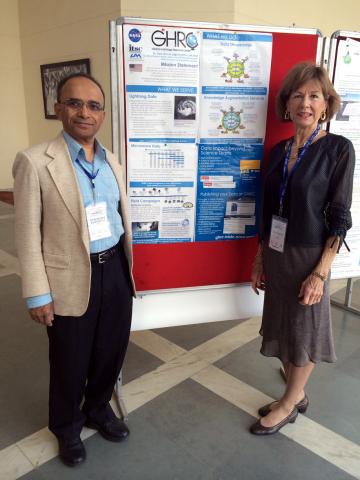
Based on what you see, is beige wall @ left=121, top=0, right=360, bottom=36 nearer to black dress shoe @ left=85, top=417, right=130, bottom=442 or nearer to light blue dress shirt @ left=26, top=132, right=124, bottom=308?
light blue dress shirt @ left=26, top=132, right=124, bottom=308

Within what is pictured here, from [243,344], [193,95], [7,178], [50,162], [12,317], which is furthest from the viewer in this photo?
[7,178]

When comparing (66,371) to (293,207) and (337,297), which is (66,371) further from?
(337,297)

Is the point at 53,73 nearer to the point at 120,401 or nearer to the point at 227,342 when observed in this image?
the point at 227,342

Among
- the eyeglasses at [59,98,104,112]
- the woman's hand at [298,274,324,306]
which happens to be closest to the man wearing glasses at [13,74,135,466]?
the eyeglasses at [59,98,104,112]

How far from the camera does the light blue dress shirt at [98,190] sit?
4.75 feet

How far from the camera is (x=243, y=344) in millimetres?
2691

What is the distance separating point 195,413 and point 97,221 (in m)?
1.21

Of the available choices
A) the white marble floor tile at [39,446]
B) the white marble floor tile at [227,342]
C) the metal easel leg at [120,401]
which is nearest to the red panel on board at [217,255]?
the metal easel leg at [120,401]

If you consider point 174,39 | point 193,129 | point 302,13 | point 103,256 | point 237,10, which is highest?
point 302,13

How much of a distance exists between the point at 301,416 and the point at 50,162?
178 cm

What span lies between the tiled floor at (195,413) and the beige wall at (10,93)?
19.1 feet

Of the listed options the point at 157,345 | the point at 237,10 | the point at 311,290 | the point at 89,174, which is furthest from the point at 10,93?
the point at 311,290

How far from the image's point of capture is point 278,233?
1.76 m

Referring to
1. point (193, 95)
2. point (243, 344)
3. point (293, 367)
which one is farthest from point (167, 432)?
point (193, 95)
